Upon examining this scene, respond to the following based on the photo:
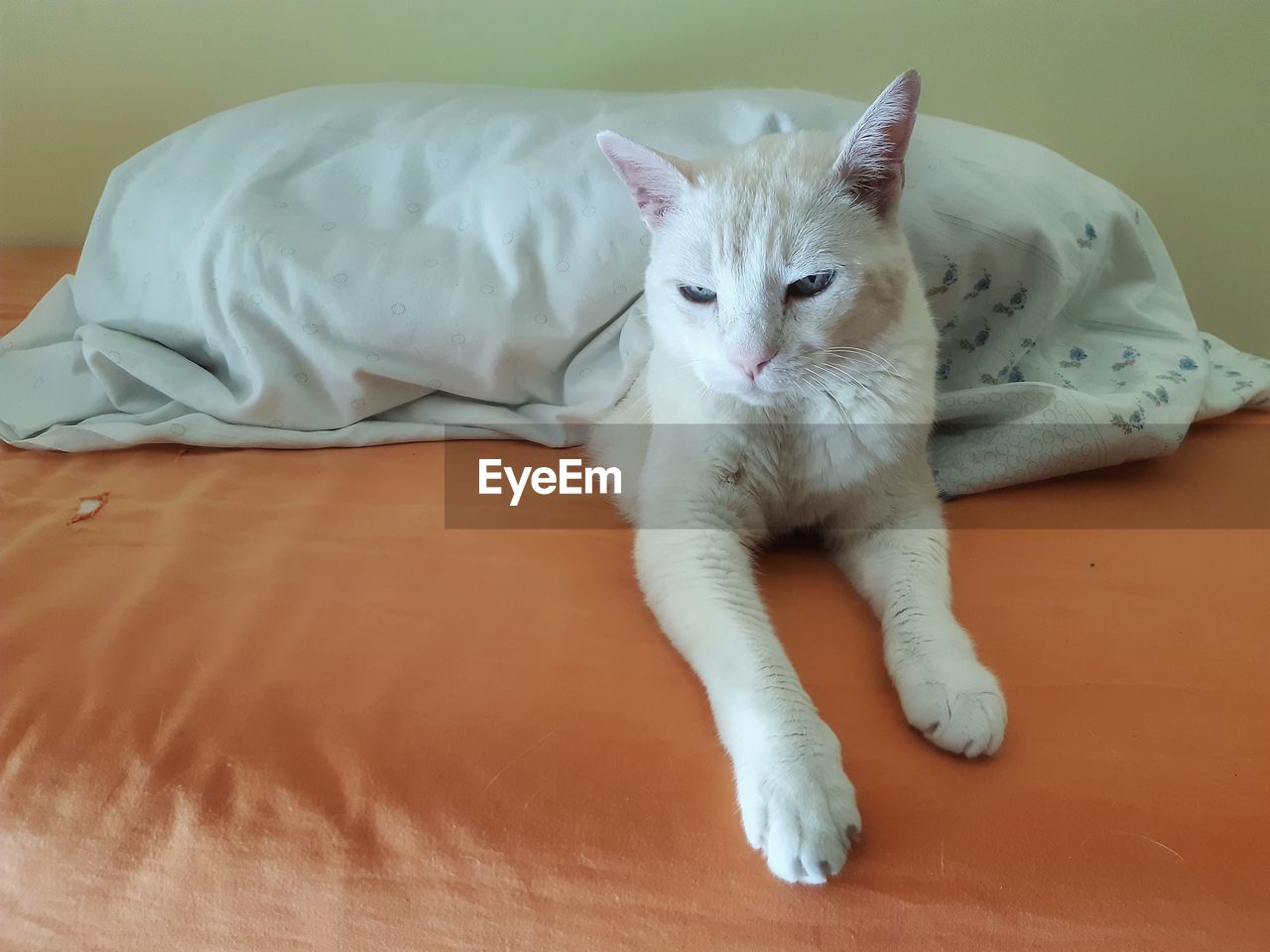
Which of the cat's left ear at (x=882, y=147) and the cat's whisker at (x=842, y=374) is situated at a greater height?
the cat's left ear at (x=882, y=147)

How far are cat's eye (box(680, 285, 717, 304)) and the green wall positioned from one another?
1.04 metres

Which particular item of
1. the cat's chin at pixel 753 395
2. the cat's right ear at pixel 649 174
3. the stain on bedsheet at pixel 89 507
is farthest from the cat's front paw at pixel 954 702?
the stain on bedsheet at pixel 89 507

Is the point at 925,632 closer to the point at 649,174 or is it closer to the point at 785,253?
the point at 785,253

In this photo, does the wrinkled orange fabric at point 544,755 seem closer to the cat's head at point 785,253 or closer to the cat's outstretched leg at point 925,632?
the cat's outstretched leg at point 925,632

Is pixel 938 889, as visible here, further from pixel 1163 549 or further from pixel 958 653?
pixel 1163 549

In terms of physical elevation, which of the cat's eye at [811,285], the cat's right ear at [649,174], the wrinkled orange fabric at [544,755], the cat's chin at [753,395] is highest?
the cat's right ear at [649,174]

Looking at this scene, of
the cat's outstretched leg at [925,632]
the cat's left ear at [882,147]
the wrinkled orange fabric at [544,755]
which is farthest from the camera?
the cat's left ear at [882,147]

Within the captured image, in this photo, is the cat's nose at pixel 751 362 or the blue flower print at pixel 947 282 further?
the blue flower print at pixel 947 282

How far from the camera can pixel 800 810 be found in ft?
2.09

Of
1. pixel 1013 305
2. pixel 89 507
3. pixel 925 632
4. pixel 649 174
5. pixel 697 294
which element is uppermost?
pixel 649 174

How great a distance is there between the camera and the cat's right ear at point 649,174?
3.15ft

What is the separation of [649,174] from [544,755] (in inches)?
27.4

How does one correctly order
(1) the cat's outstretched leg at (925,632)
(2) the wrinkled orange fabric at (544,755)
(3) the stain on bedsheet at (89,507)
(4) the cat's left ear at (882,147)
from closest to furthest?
(2) the wrinkled orange fabric at (544,755) < (1) the cat's outstretched leg at (925,632) < (4) the cat's left ear at (882,147) < (3) the stain on bedsheet at (89,507)

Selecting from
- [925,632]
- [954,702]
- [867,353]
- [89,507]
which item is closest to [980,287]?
[867,353]
